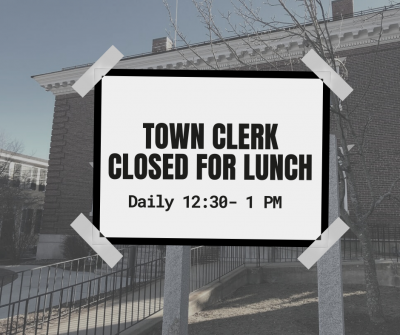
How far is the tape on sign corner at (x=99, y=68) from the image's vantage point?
6.34 ft

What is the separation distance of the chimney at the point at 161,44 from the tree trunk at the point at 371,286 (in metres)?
A: 17.4

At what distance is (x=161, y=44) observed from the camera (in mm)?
21344

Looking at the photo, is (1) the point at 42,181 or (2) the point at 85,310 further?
(1) the point at 42,181

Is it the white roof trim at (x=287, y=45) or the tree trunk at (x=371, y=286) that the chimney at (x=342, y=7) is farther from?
the tree trunk at (x=371, y=286)

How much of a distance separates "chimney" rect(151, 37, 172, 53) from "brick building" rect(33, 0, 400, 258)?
0.07 meters

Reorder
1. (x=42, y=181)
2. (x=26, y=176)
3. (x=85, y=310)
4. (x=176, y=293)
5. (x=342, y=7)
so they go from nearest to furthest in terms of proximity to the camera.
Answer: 1. (x=176, y=293)
2. (x=85, y=310)
3. (x=342, y=7)
4. (x=26, y=176)
5. (x=42, y=181)

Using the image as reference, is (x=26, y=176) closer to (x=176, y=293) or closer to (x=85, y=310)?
(x=85, y=310)

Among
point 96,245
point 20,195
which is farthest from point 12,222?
point 96,245

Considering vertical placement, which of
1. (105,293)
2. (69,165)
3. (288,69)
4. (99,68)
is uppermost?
(288,69)

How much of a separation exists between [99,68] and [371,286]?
6.33 metres

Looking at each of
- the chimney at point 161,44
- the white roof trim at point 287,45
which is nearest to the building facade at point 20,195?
the white roof trim at point 287,45

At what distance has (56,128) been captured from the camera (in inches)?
853

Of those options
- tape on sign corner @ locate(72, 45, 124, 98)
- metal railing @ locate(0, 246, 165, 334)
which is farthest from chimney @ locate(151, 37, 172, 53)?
tape on sign corner @ locate(72, 45, 124, 98)

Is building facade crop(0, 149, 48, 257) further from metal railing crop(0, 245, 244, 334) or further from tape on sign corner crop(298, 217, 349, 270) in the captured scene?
tape on sign corner crop(298, 217, 349, 270)
